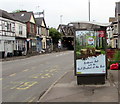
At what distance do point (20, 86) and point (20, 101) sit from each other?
296 centimetres

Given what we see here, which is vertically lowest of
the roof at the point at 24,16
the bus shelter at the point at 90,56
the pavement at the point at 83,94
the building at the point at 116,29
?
the pavement at the point at 83,94

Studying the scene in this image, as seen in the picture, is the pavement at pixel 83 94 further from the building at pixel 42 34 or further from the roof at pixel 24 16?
the building at pixel 42 34

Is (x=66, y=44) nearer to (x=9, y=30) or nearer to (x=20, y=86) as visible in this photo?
(x=9, y=30)

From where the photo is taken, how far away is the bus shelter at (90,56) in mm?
10180

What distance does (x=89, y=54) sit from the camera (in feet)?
33.7

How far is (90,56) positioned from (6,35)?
29.7 metres

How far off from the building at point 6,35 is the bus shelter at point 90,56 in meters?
25.4

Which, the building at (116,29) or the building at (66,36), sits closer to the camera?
the building at (116,29)

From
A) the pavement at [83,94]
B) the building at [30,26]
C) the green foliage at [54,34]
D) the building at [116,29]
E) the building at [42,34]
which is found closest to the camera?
the pavement at [83,94]

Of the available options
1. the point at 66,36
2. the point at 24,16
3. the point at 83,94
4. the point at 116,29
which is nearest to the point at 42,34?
the point at 24,16

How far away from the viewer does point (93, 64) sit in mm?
10273

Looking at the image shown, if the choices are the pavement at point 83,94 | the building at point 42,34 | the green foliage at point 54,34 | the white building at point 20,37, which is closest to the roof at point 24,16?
the white building at point 20,37

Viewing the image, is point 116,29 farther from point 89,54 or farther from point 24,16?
point 89,54

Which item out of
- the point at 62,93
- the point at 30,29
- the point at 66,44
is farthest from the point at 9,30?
the point at 66,44
